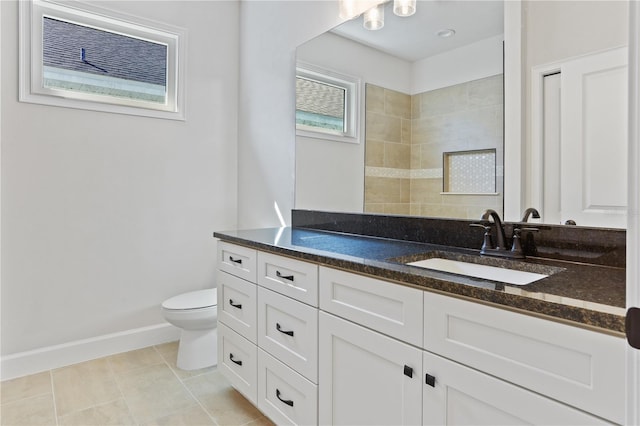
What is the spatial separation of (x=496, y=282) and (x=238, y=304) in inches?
51.1

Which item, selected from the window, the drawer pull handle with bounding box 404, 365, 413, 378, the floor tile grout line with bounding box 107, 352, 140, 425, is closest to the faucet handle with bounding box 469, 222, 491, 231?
the drawer pull handle with bounding box 404, 365, 413, 378

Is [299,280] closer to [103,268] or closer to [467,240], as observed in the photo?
[467,240]

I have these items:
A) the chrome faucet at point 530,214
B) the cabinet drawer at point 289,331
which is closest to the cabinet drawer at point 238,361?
the cabinet drawer at point 289,331

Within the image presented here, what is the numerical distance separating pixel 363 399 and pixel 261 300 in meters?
0.66

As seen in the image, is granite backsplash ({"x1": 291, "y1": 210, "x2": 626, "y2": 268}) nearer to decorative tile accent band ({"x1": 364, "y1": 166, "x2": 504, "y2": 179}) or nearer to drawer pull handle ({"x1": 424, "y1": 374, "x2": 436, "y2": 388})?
decorative tile accent band ({"x1": 364, "y1": 166, "x2": 504, "y2": 179})

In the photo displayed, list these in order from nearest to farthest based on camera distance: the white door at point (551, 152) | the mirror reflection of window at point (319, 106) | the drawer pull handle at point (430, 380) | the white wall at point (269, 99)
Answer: the drawer pull handle at point (430, 380), the white door at point (551, 152), the mirror reflection of window at point (319, 106), the white wall at point (269, 99)

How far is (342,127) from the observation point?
2.18 metres

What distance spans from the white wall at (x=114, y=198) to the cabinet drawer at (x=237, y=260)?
994 millimetres

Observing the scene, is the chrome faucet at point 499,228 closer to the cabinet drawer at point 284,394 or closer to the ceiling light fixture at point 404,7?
the cabinet drawer at point 284,394

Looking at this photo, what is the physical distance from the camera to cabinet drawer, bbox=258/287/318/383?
1.41 meters

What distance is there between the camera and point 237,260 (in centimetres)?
188

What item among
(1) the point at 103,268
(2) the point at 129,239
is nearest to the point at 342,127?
(2) the point at 129,239

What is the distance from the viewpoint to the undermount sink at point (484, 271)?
1.22 m

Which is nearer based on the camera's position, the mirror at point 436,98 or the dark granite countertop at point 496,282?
the dark granite countertop at point 496,282
